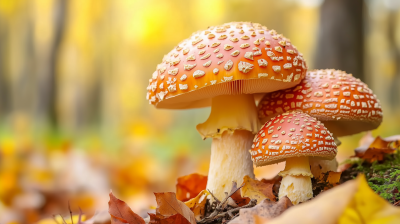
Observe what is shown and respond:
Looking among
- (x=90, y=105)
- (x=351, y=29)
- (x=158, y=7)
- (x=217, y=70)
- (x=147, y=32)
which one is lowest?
(x=90, y=105)

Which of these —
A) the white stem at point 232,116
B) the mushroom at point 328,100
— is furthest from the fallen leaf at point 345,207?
the white stem at point 232,116

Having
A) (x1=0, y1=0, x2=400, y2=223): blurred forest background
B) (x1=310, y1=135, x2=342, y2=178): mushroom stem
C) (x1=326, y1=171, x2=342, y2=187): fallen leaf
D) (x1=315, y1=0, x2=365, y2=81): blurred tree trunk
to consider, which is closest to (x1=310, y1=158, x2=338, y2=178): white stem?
(x1=310, y1=135, x2=342, y2=178): mushroom stem

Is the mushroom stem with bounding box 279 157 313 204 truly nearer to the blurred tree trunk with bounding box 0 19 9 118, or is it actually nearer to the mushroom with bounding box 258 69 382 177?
the mushroom with bounding box 258 69 382 177

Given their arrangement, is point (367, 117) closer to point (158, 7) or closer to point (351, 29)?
point (351, 29)

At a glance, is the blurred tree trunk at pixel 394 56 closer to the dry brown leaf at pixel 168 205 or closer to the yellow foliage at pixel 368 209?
the dry brown leaf at pixel 168 205

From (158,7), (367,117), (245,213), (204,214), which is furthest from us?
(158,7)

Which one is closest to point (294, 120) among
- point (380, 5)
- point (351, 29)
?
point (351, 29)

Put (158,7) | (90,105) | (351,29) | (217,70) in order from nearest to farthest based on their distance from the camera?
1. (217,70)
2. (351,29)
3. (90,105)
4. (158,7)
